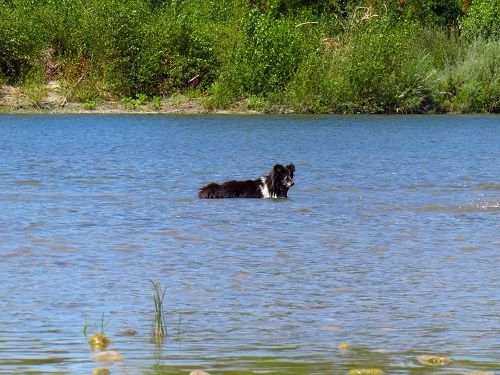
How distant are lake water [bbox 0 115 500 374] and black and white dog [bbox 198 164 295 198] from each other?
0.31 metres

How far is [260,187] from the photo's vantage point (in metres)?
19.8

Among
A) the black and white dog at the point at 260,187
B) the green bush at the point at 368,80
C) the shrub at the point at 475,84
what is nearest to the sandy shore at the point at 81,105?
the green bush at the point at 368,80

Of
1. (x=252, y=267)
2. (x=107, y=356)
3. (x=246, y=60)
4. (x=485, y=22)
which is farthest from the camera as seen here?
(x=485, y=22)

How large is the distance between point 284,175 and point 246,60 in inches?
1403

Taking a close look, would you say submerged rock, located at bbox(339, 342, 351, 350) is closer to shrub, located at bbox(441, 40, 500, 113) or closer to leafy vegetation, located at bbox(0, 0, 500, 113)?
leafy vegetation, located at bbox(0, 0, 500, 113)

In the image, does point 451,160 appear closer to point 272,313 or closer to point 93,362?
point 272,313

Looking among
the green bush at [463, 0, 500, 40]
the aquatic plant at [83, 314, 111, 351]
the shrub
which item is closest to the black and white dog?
the aquatic plant at [83, 314, 111, 351]

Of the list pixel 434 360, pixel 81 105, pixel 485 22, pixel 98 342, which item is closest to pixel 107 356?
pixel 98 342

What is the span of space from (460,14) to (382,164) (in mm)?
41172

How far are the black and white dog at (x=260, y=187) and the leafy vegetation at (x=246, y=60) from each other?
33.0 m

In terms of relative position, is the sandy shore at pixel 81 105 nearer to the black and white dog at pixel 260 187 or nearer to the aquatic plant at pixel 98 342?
the black and white dog at pixel 260 187

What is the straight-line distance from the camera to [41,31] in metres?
56.1

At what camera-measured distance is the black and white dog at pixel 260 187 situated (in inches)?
769

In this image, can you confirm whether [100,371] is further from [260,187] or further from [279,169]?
[260,187]
